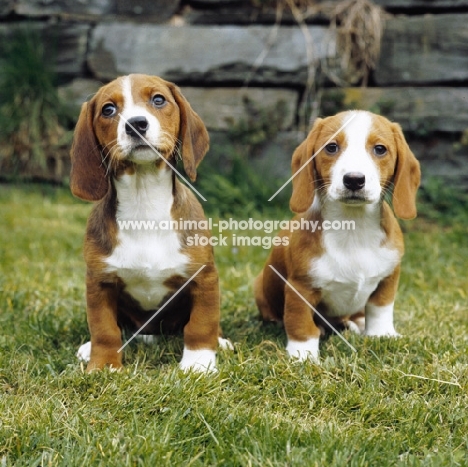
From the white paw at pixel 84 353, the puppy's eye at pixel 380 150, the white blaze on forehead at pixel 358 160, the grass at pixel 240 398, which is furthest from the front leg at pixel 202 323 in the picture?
the puppy's eye at pixel 380 150

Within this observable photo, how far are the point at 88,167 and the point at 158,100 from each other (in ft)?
1.64

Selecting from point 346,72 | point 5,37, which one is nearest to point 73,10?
point 5,37

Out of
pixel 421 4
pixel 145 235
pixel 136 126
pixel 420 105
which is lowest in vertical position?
pixel 420 105

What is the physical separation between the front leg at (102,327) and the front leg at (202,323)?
1.18 feet

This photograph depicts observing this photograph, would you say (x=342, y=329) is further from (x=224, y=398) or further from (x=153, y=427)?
(x=153, y=427)

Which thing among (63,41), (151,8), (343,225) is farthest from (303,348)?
(63,41)

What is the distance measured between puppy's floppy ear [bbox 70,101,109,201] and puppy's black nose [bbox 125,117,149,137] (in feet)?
1.19

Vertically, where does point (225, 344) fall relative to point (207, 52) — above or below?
below

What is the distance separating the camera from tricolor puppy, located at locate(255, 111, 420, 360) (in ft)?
11.8

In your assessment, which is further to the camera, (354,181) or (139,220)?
(139,220)

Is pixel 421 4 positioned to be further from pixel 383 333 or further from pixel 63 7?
pixel 383 333

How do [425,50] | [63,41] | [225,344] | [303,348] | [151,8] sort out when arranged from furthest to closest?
[63,41] < [151,8] < [425,50] < [225,344] < [303,348]

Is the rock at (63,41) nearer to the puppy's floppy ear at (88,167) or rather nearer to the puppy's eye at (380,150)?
the puppy's floppy ear at (88,167)

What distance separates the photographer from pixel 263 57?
7488 millimetres
